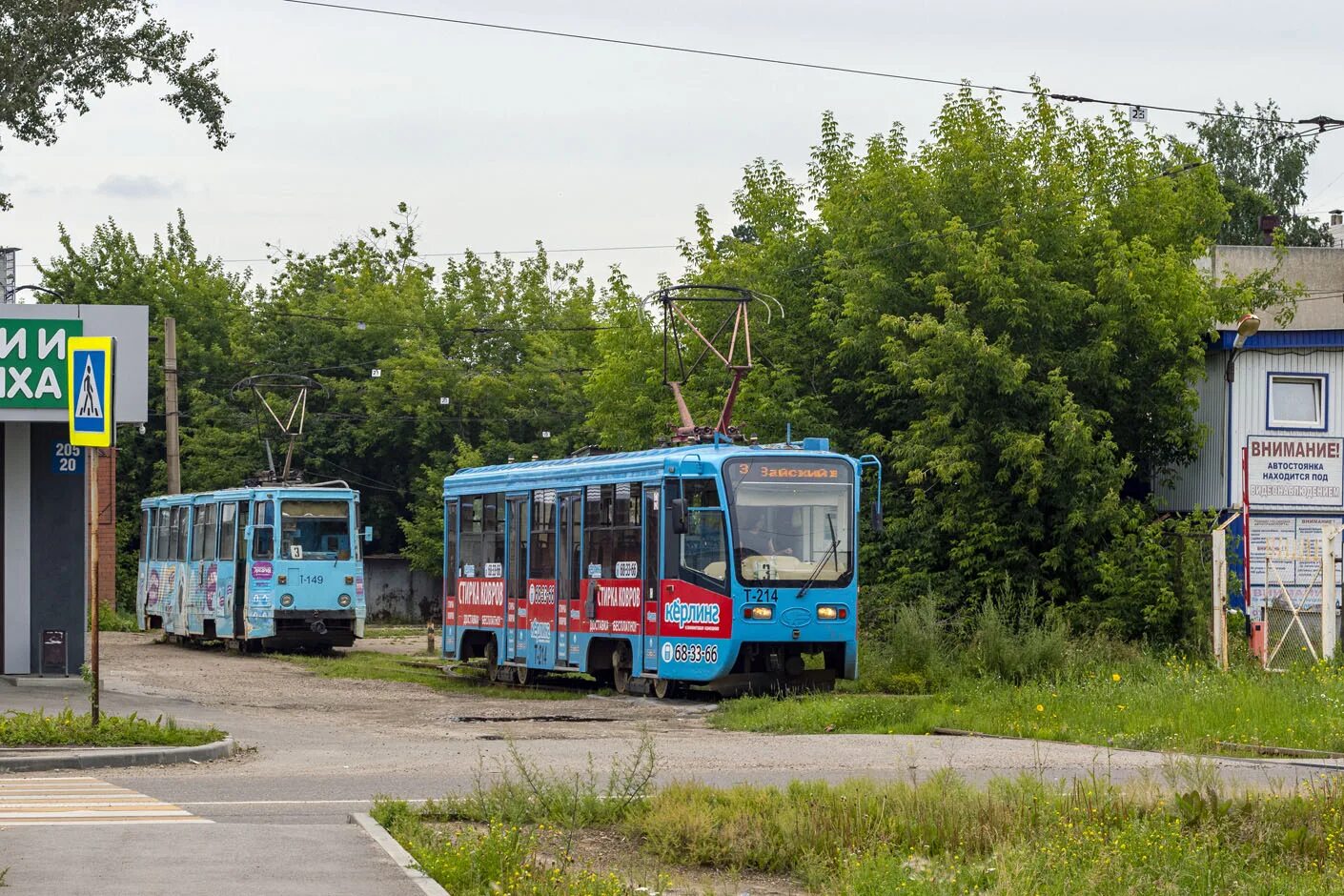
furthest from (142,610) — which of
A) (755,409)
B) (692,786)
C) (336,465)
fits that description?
(692,786)

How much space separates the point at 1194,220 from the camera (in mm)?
36188

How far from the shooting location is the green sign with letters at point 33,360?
75.3ft

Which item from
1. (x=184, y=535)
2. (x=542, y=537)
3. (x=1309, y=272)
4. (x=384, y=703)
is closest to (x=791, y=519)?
(x=542, y=537)

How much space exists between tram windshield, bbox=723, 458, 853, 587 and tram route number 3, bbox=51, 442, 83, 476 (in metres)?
9.19

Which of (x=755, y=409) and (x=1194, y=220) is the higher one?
A: (x=1194, y=220)

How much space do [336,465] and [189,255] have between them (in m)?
16.7

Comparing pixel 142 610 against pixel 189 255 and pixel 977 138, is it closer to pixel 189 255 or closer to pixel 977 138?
pixel 977 138

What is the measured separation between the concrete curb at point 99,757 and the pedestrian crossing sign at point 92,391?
113 inches

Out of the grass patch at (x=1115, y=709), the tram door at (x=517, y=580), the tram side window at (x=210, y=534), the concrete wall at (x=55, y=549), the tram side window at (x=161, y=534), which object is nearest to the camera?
the grass patch at (x=1115, y=709)

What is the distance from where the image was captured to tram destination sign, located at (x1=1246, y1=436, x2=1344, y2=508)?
3038cm

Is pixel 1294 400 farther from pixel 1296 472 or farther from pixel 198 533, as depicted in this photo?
pixel 198 533

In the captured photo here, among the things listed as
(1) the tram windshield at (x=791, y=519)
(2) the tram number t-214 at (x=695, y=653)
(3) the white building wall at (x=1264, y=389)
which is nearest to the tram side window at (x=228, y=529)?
(2) the tram number t-214 at (x=695, y=653)

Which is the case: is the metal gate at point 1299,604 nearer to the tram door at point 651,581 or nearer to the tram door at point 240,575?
the tram door at point 651,581

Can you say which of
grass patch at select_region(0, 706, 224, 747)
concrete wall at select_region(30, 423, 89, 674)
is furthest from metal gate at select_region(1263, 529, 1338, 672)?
concrete wall at select_region(30, 423, 89, 674)
